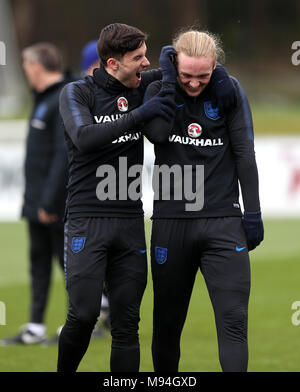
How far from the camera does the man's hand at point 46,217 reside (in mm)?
7535

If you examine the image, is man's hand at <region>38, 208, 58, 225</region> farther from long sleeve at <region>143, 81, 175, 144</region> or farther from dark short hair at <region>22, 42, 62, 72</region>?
long sleeve at <region>143, 81, 175, 144</region>

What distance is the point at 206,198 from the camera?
5.08m

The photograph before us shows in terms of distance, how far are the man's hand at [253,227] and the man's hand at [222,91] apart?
2.02 ft

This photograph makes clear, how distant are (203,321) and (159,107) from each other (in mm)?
4042

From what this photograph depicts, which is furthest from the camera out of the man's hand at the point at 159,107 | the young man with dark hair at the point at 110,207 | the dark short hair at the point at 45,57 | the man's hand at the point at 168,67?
the dark short hair at the point at 45,57

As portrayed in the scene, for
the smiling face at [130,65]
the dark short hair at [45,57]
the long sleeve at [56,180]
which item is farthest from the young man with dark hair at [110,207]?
the dark short hair at [45,57]

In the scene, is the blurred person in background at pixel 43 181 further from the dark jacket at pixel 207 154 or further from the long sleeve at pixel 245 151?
the long sleeve at pixel 245 151

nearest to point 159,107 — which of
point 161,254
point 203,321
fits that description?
point 161,254

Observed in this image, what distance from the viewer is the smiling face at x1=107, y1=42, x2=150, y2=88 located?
5.05m

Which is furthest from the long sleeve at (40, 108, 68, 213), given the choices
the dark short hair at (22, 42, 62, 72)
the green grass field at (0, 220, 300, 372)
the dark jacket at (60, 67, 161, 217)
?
the dark jacket at (60, 67, 161, 217)

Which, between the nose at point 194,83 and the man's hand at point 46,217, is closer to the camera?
the nose at point 194,83
